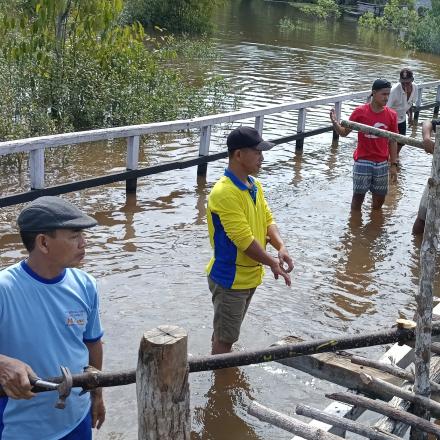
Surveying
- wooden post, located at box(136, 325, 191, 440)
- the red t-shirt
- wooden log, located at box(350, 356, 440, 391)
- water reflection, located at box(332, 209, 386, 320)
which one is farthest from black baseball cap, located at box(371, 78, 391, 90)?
wooden post, located at box(136, 325, 191, 440)

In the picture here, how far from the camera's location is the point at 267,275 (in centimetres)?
761

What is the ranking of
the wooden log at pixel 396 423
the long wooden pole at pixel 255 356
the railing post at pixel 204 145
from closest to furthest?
the long wooden pole at pixel 255 356 → the wooden log at pixel 396 423 → the railing post at pixel 204 145

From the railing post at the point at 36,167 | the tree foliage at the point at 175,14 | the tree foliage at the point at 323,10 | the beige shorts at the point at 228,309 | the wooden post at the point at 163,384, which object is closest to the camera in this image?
the wooden post at the point at 163,384

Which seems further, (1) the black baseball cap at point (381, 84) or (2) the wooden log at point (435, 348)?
(1) the black baseball cap at point (381, 84)

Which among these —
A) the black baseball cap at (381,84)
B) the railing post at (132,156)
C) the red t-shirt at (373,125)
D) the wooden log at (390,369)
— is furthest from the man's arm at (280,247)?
the railing post at (132,156)

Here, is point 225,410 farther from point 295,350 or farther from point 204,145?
point 204,145

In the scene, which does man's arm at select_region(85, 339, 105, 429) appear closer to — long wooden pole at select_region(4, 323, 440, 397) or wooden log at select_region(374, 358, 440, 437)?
long wooden pole at select_region(4, 323, 440, 397)

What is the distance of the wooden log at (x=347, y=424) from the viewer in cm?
397

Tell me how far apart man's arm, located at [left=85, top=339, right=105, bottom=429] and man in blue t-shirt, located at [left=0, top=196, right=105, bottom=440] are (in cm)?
20

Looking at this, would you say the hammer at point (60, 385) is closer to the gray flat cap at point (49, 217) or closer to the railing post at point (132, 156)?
the gray flat cap at point (49, 217)

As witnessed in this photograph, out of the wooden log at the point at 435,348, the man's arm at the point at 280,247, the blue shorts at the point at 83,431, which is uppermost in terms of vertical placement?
the man's arm at the point at 280,247

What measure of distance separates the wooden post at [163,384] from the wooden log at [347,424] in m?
1.25

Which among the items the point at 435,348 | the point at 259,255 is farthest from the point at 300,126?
the point at 435,348

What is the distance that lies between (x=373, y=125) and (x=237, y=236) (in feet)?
13.3
